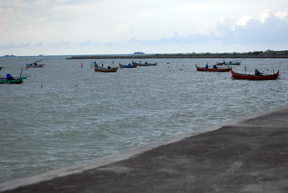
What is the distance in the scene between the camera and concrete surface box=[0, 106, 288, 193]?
21.1 feet

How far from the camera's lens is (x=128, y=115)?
72.1 feet

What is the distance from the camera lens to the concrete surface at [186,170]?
6438 mm

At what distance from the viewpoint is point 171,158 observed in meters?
8.43

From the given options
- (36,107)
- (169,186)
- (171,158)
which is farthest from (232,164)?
(36,107)

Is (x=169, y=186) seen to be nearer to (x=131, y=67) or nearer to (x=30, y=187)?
(x=30, y=187)

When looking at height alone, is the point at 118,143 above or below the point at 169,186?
below

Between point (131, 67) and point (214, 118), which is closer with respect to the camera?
point (214, 118)

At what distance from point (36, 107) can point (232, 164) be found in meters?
23.3

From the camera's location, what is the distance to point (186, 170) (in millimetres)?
7414

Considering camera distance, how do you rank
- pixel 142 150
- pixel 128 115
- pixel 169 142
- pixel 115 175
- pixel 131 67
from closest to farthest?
1. pixel 115 175
2. pixel 142 150
3. pixel 169 142
4. pixel 128 115
5. pixel 131 67

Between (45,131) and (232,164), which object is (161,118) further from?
(232,164)

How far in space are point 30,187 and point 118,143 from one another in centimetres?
793

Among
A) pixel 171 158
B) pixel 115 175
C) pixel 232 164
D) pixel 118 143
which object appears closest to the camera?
pixel 115 175

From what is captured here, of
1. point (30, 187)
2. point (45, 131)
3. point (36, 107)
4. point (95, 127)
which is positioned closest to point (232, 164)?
point (30, 187)
